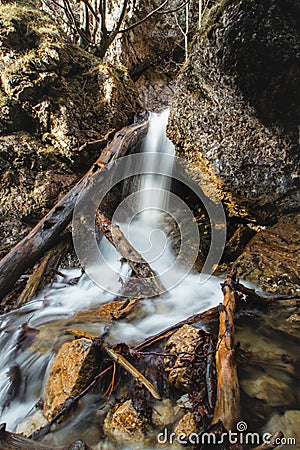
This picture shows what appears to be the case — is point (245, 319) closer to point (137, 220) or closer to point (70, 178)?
point (137, 220)

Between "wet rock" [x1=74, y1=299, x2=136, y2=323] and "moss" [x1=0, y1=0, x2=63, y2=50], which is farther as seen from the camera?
"moss" [x1=0, y1=0, x2=63, y2=50]

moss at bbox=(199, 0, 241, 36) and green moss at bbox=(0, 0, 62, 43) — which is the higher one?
green moss at bbox=(0, 0, 62, 43)

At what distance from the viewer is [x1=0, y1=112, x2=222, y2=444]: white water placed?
2115 millimetres

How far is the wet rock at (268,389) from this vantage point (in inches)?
69.6

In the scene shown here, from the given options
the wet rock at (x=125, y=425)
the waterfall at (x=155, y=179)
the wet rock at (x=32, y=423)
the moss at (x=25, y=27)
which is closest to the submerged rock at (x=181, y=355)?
the wet rock at (x=125, y=425)

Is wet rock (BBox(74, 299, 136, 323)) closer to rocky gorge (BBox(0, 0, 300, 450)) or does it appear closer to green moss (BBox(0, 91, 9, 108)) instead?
rocky gorge (BBox(0, 0, 300, 450))

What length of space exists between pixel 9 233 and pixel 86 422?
337 centimetres

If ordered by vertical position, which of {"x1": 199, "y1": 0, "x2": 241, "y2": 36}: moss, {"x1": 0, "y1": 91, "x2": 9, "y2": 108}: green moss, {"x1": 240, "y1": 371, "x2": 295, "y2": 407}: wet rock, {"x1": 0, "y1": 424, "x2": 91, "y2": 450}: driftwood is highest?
{"x1": 0, "y1": 91, "x2": 9, "y2": 108}: green moss

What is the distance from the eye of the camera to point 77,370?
187cm

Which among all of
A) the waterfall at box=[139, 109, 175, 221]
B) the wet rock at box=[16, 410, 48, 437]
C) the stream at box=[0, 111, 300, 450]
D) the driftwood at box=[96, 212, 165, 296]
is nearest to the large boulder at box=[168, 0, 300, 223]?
the waterfall at box=[139, 109, 175, 221]

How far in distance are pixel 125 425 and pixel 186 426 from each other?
0.37 metres

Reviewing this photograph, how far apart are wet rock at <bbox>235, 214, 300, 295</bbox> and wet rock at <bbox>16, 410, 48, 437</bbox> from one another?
254 centimetres

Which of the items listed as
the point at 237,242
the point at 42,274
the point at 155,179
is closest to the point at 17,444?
the point at 42,274

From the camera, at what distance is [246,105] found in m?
3.55
